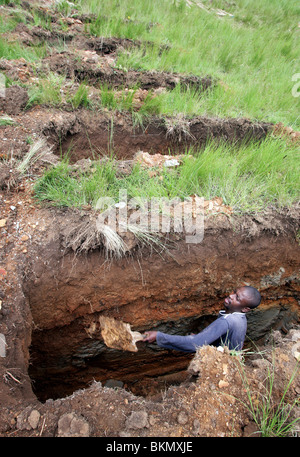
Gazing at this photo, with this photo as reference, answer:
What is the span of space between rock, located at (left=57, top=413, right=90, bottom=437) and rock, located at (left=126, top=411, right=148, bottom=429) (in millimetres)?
227

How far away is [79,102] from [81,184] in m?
1.34

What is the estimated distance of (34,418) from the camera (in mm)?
1472

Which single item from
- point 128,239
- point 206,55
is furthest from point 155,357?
point 206,55

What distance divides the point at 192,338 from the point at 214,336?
7.1 inches

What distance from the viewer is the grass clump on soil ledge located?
236cm

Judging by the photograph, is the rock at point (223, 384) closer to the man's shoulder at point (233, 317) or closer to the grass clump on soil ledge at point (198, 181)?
the man's shoulder at point (233, 317)

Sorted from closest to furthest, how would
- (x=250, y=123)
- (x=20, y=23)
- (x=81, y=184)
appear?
1. (x=81, y=184)
2. (x=250, y=123)
3. (x=20, y=23)

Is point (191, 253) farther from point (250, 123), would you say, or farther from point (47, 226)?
point (250, 123)

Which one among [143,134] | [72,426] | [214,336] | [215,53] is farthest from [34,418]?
[215,53]

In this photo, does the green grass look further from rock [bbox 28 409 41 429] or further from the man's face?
rock [bbox 28 409 41 429]

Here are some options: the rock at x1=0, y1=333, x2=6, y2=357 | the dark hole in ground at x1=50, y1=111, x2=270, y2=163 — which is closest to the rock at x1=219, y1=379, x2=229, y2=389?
the rock at x1=0, y1=333, x2=6, y2=357

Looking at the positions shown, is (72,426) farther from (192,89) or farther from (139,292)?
(192,89)

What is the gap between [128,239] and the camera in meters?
2.22

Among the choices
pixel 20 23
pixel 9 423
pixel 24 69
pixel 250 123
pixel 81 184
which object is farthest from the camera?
pixel 20 23
